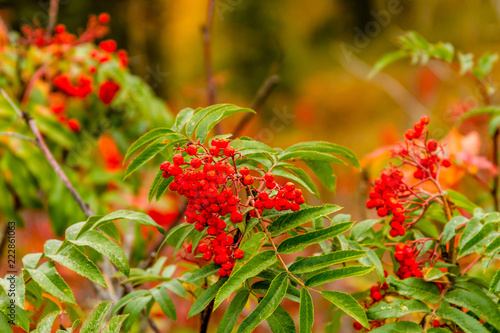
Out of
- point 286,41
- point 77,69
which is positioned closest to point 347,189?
point 286,41

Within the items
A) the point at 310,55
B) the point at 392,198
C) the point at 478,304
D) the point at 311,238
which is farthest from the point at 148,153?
the point at 310,55

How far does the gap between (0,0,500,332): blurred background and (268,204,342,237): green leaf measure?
9.21 feet

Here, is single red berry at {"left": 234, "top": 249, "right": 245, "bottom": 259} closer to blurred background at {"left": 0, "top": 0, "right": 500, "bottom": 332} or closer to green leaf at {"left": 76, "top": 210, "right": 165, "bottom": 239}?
green leaf at {"left": 76, "top": 210, "right": 165, "bottom": 239}

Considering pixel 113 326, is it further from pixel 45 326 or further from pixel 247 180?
pixel 247 180

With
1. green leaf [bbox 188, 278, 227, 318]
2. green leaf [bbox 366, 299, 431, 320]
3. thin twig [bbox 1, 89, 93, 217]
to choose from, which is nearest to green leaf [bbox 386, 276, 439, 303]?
green leaf [bbox 366, 299, 431, 320]

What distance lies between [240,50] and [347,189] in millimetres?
1422

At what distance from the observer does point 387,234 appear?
0.68m

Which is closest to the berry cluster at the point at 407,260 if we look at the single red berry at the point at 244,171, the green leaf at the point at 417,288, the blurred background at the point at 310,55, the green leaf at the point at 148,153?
the green leaf at the point at 417,288

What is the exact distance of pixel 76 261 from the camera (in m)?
0.52

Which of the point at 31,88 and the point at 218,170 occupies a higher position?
the point at 31,88

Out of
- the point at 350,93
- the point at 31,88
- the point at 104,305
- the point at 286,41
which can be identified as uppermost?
the point at 286,41

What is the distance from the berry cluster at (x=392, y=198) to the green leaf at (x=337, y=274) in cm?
16

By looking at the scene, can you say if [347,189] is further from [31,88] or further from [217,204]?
[217,204]

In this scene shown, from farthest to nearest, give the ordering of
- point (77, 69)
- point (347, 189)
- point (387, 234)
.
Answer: point (347, 189), point (77, 69), point (387, 234)
